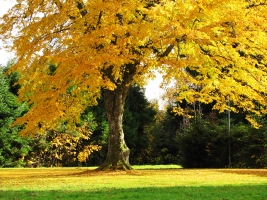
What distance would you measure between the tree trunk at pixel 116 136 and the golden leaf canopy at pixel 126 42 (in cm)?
71

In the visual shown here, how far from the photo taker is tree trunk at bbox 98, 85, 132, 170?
1744cm

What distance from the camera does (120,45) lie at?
1439cm

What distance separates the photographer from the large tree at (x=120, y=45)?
1423cm

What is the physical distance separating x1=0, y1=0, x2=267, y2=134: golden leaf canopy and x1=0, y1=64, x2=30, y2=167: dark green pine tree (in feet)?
26.4

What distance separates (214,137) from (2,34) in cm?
1209

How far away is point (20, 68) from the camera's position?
17.3 meters

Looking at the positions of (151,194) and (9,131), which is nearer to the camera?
(151,194)

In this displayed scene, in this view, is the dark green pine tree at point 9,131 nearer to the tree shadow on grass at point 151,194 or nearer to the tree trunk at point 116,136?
the tree trunk at point 116,136

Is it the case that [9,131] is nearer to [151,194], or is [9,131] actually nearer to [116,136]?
[116,136]

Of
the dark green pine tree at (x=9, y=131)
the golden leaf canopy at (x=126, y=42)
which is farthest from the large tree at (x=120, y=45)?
the dark green pine tree at (x=9, y=131)

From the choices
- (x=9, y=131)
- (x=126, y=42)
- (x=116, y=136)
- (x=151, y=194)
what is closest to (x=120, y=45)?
(x=126, y=42)

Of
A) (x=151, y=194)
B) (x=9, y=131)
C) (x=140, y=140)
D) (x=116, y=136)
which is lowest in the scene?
(x=151, y=194)

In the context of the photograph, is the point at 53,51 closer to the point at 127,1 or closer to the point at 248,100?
the point at 127,1

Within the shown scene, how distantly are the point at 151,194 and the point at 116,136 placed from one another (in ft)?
26.6
